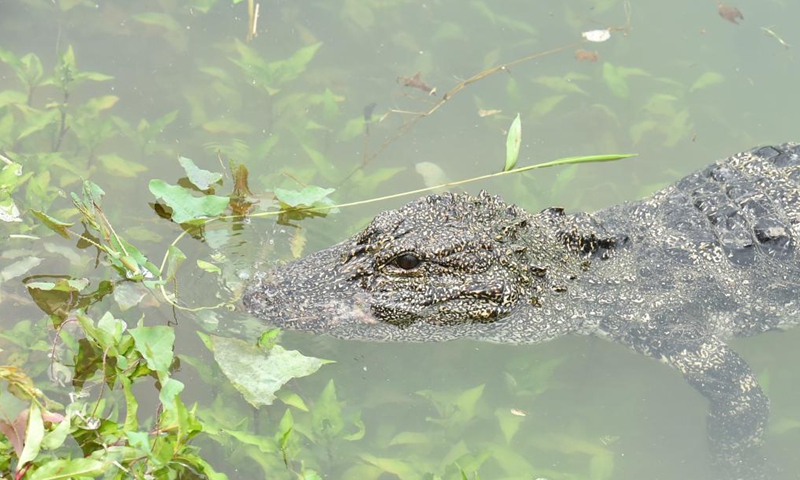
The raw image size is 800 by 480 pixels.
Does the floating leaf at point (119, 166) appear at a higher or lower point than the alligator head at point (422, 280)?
higher

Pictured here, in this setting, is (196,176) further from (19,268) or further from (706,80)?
(706,80)

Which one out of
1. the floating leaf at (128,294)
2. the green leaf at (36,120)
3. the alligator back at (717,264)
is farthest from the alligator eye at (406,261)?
the green leaf at (36,120)

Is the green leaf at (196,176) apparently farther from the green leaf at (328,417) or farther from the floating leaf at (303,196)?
the green leaf at (328,417)

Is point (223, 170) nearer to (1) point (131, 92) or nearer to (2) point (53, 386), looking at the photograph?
(1) point (131, 92)

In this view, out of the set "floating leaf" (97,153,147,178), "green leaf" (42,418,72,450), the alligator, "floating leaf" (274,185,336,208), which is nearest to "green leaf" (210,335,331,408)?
the alligator

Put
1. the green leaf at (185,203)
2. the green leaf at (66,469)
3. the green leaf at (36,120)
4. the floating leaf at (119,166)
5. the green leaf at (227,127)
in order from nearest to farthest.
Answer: the green leaf at (66,469) < the green leaf at (185,203) < the green leaf at (36,120) < the floating leaf at (119,166) < the green leaf at (227,127)

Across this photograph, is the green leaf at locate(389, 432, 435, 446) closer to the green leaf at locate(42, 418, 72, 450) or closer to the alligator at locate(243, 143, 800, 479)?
the alligator at locate(243, 143, 800, 479)
